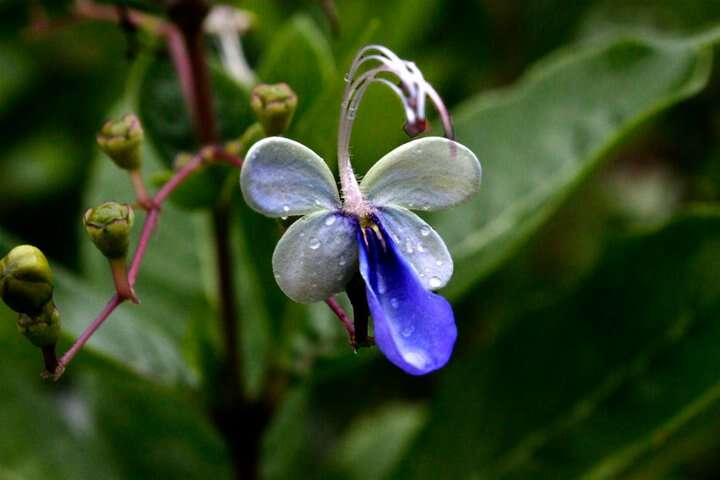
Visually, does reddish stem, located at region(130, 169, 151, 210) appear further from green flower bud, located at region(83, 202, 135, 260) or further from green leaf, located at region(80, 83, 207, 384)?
green leaf, located at region(80, 83, 207, 384)

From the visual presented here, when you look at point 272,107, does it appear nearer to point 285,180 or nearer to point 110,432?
point 285,180

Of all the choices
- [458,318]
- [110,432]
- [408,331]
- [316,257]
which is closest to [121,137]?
[316,257]

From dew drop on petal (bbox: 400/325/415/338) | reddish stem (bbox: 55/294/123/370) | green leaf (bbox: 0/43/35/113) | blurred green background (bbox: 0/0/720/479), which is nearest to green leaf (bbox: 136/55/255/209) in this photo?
blurred green background (bbox: 0/0/720/479)

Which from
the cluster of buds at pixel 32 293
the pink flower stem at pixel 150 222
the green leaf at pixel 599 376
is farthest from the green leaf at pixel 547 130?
the cluster of buds at pixel 32 293

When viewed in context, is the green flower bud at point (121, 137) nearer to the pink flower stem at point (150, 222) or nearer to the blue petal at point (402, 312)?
the pink flower stem at point (150, 222)

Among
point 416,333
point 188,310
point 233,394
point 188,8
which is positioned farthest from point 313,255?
point 188,310
